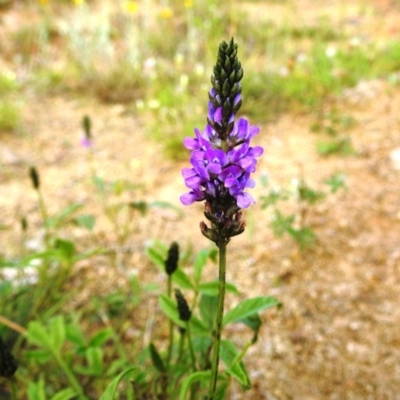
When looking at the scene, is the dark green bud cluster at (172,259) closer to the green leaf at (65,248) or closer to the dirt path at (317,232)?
the green leaf at (65,248)

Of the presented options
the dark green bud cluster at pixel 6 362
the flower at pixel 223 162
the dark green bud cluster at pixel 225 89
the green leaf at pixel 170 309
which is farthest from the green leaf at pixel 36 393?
the dark green bud cluster at pixel 225 89

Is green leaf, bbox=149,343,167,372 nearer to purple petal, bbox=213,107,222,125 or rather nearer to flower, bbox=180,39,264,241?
flower, bbox=180,39,264,241

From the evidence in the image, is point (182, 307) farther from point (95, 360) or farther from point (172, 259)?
point (95, 360)

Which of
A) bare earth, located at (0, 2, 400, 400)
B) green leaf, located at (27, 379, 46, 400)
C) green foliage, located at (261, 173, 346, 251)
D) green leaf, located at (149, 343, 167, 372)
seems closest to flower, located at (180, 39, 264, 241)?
green leaf, located at (149, 343, 167, 372)

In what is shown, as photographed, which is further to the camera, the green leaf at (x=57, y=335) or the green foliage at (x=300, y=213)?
the green foliage at (x=300, y=213)

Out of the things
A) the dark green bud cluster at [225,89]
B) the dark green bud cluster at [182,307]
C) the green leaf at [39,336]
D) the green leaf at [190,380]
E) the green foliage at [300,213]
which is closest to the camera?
the dark green bud cluster at [225,89]

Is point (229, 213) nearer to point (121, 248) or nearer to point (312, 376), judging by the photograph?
point (312, 376)

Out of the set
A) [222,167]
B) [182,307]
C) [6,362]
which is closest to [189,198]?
[222,167]

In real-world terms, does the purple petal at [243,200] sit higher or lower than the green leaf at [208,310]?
higher
